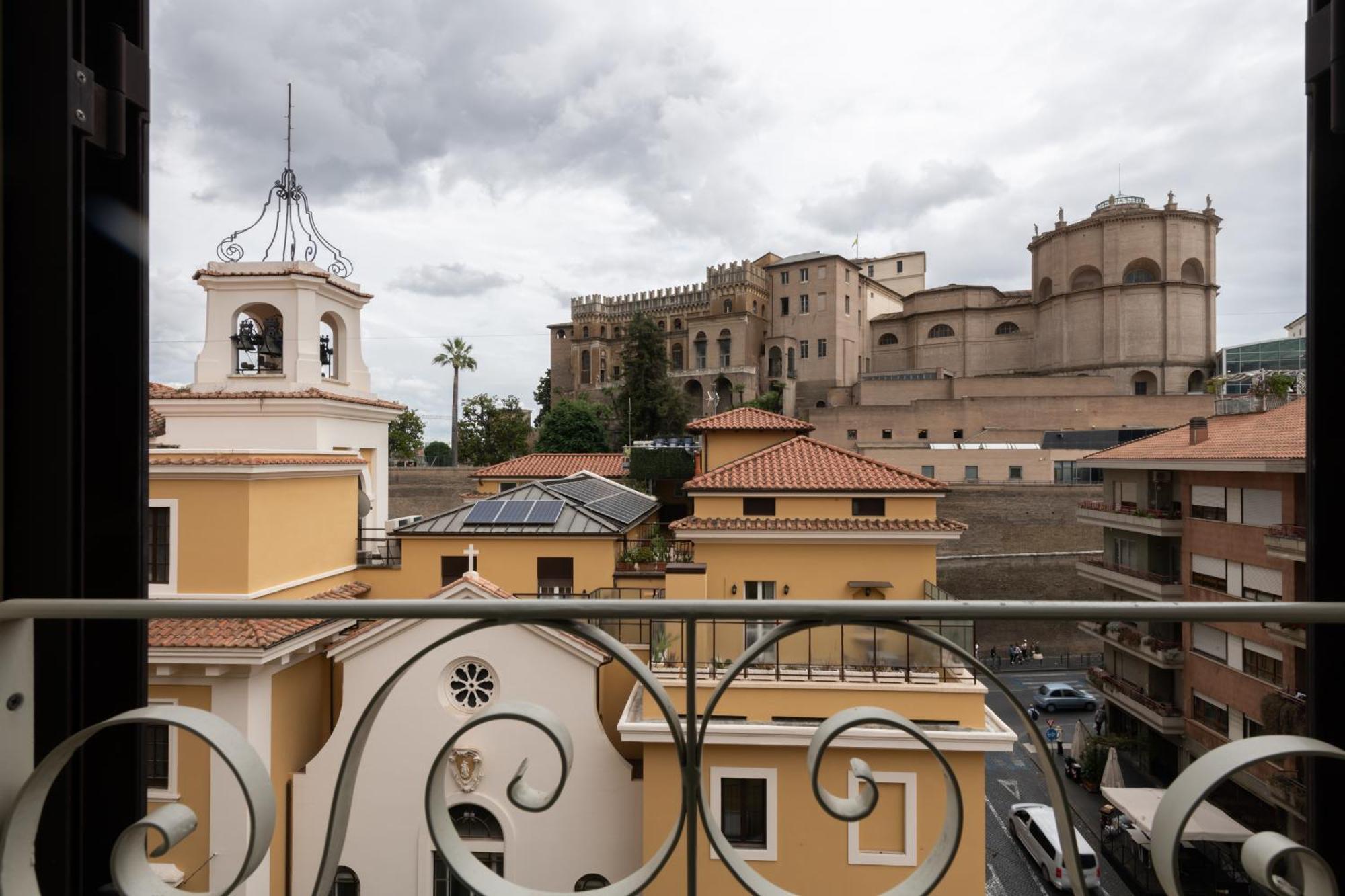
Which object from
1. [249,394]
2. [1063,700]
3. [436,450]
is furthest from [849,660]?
[436,450]

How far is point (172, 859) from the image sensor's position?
269 inches

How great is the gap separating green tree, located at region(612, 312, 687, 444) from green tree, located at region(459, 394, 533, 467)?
673 centimetres

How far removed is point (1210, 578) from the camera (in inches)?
599

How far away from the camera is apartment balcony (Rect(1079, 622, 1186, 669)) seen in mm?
15805

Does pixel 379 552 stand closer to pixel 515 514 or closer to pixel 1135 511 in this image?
pixel 515 514

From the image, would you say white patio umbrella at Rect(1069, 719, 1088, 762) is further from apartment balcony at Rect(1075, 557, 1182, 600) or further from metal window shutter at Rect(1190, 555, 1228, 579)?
metal window shutter at Rect(1190, 555, 1228, 579)

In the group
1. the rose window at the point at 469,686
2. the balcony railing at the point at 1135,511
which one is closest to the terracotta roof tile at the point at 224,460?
the rose window at the point at 469,686

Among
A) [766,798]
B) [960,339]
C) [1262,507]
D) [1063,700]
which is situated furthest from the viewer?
[960,339]

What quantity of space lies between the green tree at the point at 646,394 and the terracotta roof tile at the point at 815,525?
32.1 m

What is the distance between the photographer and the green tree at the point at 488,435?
38.5m

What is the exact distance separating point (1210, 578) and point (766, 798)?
536 inches

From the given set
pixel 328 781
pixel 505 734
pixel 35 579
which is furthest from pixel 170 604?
pixel 328 781

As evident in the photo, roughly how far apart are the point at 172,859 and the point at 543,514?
23.0 ft

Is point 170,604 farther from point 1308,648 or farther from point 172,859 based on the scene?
point 172,859
